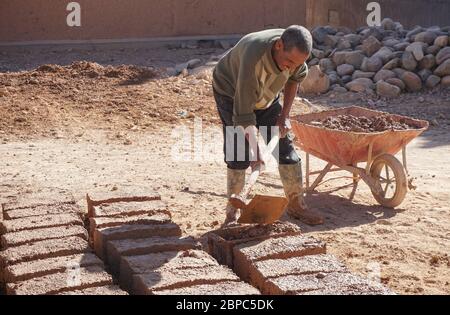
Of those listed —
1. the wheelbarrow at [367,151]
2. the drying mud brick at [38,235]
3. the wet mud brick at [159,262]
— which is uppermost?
the wheelbarrow at [367,151]

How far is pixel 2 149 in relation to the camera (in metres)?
8.32

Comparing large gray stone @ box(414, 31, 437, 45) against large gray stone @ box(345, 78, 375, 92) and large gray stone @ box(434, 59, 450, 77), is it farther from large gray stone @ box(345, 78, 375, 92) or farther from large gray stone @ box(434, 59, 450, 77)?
large gray stone @ box(345, 78, 375, 92)

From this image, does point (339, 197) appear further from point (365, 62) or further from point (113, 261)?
point (365, 62)

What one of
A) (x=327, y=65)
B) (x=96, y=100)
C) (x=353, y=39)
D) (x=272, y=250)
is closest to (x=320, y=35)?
(x=353, y=39)

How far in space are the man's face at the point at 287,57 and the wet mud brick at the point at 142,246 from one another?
4.17 ft

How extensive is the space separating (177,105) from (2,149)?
278 cm

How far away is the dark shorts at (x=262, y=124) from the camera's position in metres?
5.33

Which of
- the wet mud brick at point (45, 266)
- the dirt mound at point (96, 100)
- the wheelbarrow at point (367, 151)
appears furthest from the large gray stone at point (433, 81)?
the wet mud brick at point (45, 266)

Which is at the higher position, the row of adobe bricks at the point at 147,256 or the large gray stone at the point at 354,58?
the large gray stone at the point at 354,58

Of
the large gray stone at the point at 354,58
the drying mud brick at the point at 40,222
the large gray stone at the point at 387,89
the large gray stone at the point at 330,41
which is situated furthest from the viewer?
the large gray stone at the point at 330,41

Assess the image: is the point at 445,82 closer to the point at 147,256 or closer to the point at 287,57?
the point at 287,57

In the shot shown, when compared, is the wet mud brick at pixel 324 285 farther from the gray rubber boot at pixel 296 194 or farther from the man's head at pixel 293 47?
the gray rubber boot at pixel 296 194

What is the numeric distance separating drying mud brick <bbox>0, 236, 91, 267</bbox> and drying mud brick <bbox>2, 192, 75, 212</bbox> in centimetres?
75
